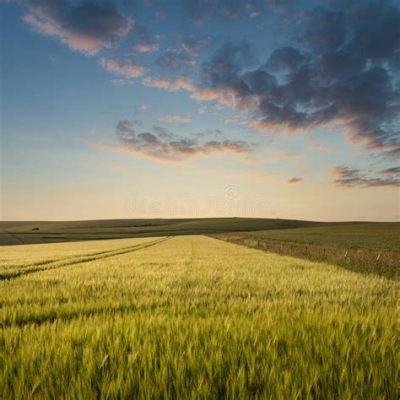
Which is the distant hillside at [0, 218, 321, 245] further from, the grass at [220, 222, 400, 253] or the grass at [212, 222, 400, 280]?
the grass at [212, 222, 400, 280]

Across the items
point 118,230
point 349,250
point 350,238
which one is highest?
point 349,250

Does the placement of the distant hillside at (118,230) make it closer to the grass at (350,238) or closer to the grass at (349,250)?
the grass at (350,238)

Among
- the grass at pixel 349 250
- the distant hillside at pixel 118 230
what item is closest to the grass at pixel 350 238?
the grass at pixel 349 250

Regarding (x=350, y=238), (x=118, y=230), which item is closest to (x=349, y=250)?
(x=350, y=238)

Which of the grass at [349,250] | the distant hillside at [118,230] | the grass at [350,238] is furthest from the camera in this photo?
the distant hillside at [118,230]

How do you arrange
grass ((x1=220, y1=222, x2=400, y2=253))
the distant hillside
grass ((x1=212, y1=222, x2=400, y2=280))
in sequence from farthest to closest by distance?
1. the distant hillside
2. grass ((x1=220, y1=222, x2=400, y2=253))
3. grass ((x1=212, y1=222, x2=400, y2=280))

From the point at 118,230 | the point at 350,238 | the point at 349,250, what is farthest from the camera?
the point at 118,230

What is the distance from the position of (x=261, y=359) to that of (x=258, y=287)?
20.4 feet

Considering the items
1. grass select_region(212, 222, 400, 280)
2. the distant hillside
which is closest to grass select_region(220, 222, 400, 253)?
grass select_region(212, 222, 400, 280)

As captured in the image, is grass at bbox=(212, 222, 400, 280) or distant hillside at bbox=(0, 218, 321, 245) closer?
grass at bbox=(212, 222, 400, 280)

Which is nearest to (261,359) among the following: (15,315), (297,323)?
(297,323)

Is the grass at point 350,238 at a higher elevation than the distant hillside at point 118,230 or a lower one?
higher

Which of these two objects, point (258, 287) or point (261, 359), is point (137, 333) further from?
point (258, 287)

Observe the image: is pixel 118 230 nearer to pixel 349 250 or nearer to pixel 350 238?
pixel 350 238
